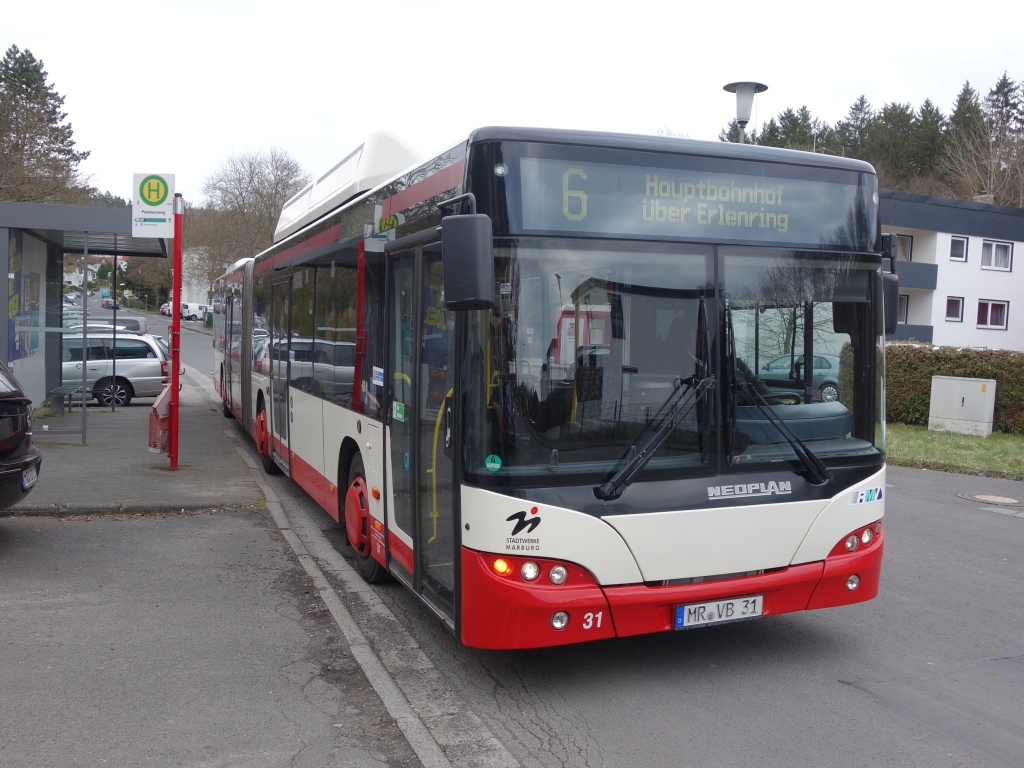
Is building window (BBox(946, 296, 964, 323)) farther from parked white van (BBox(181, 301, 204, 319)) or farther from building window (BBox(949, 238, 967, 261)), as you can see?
parked white van (BBox(181, 301, 204, 319))

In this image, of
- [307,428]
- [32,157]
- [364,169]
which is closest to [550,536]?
[364,169]

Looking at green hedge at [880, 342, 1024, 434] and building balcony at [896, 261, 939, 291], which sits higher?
building balcony at [896, 261, 939, 291]

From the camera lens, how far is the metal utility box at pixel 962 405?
Answer: 18250 millimetres

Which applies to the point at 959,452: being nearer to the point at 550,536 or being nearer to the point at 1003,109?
the point at 550,536

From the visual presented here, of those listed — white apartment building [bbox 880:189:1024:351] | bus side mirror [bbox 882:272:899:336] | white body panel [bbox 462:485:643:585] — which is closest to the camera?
white body panel [bbox 462:485:643:585]

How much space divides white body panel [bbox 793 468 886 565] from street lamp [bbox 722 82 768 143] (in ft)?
22.4

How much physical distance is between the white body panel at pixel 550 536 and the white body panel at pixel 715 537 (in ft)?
0.31

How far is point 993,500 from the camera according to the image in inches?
452

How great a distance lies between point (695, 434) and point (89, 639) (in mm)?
3849

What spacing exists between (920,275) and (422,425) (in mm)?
42248

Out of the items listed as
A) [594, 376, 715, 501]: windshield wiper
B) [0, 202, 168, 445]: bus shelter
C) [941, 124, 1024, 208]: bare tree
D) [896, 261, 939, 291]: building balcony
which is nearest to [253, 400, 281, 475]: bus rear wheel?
[0, 202, 168, 445]: bus shelter

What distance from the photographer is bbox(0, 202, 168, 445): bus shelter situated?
13.1m

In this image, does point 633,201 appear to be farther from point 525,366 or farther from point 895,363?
point 895,363

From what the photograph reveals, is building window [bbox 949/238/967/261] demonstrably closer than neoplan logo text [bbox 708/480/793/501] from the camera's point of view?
No
